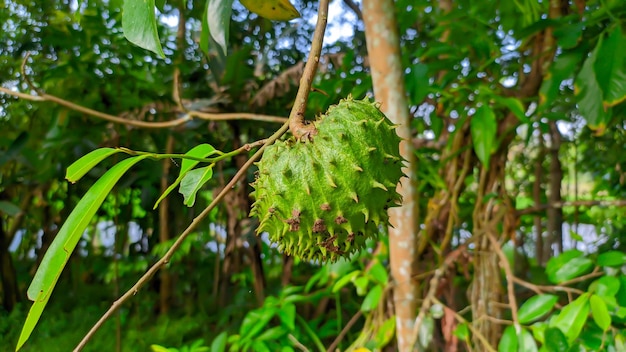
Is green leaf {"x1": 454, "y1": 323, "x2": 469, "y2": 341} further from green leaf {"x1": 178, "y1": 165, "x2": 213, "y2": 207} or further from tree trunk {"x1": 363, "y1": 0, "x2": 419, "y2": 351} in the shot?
green leaf {"x1": 178, "y1": 165, "x2": 213, "y2": 207}

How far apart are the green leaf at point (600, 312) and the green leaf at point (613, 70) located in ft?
1.37

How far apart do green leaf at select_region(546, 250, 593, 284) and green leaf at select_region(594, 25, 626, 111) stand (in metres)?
0.39

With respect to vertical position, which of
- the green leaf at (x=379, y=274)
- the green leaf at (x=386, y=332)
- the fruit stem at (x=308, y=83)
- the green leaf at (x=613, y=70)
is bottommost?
the green leaf at (x=386, y=332)

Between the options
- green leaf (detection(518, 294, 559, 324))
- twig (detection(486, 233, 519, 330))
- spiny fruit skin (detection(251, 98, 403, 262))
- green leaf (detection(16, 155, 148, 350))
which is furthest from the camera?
twig (detection(486, 233, 519, 330))

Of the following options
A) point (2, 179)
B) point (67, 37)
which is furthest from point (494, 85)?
point (2, 179)

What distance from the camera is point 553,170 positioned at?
2785mm

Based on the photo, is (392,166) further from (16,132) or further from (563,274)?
(16,132)

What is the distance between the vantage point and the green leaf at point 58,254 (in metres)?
0.50

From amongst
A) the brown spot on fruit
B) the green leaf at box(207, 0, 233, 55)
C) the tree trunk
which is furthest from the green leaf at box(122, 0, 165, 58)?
the tree trunk

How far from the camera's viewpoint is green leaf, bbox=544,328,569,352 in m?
0.98

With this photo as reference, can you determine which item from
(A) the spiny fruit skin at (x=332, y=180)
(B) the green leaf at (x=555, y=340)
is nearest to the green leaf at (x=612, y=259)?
(B) the green leaf at (x=555, y=340)

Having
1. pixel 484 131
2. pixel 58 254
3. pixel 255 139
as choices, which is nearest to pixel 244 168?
pixel 58 254

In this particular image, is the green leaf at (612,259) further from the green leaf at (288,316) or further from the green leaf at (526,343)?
the green leaf at (288,316)

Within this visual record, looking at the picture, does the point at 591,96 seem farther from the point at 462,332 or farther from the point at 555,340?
the point at 462,332
